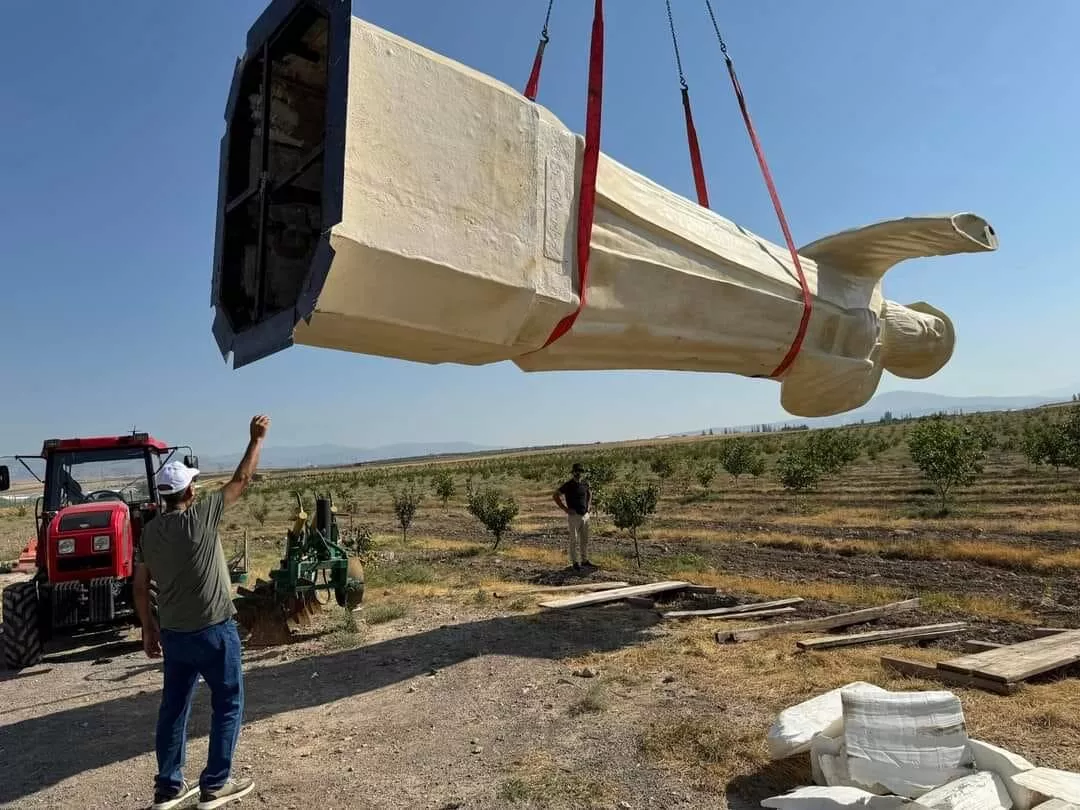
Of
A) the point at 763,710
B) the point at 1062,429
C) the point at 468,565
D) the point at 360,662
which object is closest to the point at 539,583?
the point at 468,565

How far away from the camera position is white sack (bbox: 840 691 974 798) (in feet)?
11.4

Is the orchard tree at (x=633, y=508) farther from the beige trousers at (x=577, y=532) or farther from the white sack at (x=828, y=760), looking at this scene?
the white sack at (x=828, y=760)

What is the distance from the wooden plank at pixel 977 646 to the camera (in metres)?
6.68

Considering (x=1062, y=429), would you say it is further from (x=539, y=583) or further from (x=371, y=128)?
(x=371, y=128)

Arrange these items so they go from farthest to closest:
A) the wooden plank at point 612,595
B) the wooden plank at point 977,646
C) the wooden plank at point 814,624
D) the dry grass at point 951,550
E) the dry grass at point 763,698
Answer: the dry grass at point 951,550, the wooden plank at point 612,595, the wooden plank at point 814,624, the wooden plank at point 977,646, the dry grass at point 763,698

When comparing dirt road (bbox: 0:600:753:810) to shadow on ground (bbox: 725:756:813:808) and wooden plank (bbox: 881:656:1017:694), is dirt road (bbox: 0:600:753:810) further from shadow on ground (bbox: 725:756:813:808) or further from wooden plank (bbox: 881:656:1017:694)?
wooden plank (bbox: 881:656:1017:694)

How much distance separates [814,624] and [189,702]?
5971mm

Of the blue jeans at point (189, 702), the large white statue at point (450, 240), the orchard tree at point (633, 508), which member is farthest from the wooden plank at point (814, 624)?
the orchard tree at point (633, 508)

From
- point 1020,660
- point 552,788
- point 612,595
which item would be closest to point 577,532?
point 612,595

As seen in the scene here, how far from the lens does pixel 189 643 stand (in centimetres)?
416

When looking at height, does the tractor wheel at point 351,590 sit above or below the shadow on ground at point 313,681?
above

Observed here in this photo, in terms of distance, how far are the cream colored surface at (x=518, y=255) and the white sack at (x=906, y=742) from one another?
8.28 ft

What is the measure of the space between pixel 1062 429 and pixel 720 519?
14.3m

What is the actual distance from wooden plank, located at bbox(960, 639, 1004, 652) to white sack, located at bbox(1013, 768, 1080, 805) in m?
3.77
